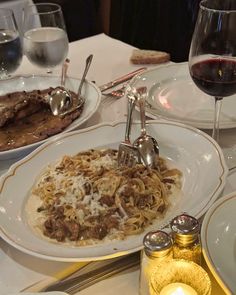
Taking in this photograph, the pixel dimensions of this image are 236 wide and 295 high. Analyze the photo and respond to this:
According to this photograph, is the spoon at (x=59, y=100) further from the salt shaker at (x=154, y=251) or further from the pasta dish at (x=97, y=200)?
the salt shaker at (x=154, y=251)

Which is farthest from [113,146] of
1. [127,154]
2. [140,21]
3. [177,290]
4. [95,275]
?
[140,21]

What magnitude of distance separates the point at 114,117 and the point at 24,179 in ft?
1.26

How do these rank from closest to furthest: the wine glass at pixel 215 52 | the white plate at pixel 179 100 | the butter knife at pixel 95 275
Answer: the butter knife at pixel 95 275
the wine glass at pixel 215 52
the white plate at pixel 179 100

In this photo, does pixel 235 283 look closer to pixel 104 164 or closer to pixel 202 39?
pixel 104 164

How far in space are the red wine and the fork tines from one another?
207 millimetres

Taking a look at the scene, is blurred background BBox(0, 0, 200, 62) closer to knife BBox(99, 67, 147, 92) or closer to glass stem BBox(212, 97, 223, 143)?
knife BBox(99, 67, 147, 92)

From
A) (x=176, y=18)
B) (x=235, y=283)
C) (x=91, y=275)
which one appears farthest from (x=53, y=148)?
(x=176, y=18)

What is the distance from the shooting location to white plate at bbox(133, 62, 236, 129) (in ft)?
3.93

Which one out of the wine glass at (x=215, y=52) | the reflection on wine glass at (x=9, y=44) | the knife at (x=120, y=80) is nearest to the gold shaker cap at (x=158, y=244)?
the wine glass at (x=215, y=52)

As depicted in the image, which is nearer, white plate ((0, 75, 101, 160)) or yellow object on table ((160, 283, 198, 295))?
yellow object on table ((160, 283, 198, 295))

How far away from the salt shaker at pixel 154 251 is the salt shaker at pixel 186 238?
2cm

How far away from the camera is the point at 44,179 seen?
1005 mm

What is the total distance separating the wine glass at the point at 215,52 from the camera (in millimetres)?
953

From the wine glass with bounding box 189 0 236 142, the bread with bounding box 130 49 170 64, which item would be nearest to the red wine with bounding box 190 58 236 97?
the wine glass with bounding box 189 0 236 142
